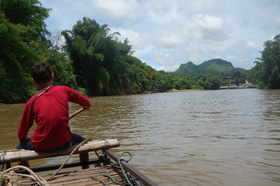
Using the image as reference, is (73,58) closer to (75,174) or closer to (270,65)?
(75,174)

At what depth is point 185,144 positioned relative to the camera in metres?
4.75

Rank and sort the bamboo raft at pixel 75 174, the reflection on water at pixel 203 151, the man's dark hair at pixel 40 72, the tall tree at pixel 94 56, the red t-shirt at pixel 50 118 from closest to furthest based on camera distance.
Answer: the bamboo raft at pixel 75 174, the red t-shirt at pixel 50 118, the man's dark hair at pixel 40 72, the reflection on water at pixel 203 151, the tall tree at pixel 94 56

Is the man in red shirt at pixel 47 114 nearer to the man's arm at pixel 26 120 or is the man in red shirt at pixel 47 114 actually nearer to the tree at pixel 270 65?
the man's arm at pixel 26 120

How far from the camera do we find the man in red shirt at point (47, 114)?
2.27 metres

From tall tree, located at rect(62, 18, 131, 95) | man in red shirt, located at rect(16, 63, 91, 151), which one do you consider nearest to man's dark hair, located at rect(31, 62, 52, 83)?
man in red shirt, located at rect(16, 63, 91, 151)

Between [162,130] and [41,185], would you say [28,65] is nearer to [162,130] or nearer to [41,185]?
[162,130]

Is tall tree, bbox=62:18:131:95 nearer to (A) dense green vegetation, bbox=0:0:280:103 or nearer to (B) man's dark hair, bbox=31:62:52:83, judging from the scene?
(A) dense green vegetation, bbox=0:0:280:103

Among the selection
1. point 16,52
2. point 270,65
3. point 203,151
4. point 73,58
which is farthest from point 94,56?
point 270,65

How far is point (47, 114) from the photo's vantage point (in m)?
2.25

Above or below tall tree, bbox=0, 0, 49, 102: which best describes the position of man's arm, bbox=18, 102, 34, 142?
below

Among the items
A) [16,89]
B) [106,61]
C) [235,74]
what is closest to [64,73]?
[16,89]

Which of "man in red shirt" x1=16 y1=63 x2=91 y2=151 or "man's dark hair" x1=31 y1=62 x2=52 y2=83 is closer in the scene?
"man in red shirt" x1=16 y1=63 x2=91 y2=151

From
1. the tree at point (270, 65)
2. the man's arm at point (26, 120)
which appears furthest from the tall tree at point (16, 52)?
the tree at point (270, 65)

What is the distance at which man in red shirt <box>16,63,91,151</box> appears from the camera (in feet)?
7.45
